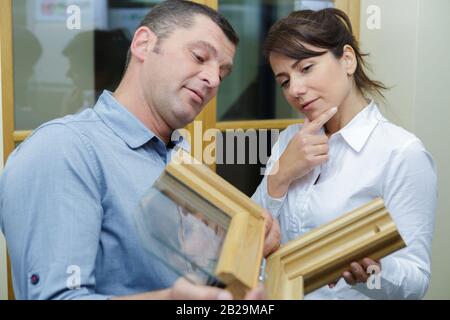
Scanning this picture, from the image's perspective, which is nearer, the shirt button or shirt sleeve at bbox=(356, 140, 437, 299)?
the shirt button

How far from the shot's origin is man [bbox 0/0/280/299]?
861 millimetres

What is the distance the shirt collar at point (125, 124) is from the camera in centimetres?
107

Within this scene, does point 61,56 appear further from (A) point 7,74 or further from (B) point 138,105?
(B) point 138,105

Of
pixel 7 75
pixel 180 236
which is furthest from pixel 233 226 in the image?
pixel 7 75

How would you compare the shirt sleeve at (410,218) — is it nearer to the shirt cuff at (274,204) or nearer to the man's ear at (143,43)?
the shirt cuff at (274,204)

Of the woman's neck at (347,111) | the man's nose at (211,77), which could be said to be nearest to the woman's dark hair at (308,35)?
the woman's neck at (347,111)

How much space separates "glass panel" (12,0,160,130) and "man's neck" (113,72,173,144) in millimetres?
625

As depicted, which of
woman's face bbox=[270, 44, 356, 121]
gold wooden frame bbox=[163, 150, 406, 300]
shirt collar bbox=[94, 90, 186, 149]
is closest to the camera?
gold wooden frame bbox=[163, 150, 406, 300]

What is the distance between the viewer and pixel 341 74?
1.34m

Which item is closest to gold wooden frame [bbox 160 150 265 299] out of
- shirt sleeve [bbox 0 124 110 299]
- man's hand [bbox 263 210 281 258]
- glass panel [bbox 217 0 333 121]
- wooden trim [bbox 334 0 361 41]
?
man's hand [bbox 263 210 281 258]

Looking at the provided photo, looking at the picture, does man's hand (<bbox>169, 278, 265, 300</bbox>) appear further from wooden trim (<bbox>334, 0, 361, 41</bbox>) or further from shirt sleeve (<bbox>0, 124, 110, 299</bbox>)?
wooden trim (<bbox>334, 0, 361, 41</bbox>)

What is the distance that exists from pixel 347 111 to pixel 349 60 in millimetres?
122

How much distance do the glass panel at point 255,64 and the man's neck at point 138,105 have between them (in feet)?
3.28

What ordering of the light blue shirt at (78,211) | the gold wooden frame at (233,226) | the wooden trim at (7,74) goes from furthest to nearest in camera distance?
the wooden trim at (7,74)
the light blue shirt at (78,211)
the gold wooden frame at (233,226)
